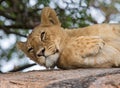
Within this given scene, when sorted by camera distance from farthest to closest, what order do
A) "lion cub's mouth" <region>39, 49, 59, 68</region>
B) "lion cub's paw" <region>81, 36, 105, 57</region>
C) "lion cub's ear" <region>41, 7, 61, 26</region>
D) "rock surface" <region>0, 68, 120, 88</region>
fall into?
"lion cub's ear" <region>41, 7, 61, 26</region>
"lion cub's mouth" <region>39, 49, 59, 68</region>
"lion cub's paw" <region>81, 36, 105, 57</region>
"rock surface" <region>0, 68, 120, 88</region>

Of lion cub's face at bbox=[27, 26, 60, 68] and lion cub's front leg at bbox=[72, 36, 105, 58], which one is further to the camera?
lion cub's face at bbox=[27, 26, 60, 68]

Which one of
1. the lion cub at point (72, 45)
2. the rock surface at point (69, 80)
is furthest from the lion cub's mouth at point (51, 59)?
the rock surface at point (69, 80)

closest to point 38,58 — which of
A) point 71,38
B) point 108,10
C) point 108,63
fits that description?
point 71,38

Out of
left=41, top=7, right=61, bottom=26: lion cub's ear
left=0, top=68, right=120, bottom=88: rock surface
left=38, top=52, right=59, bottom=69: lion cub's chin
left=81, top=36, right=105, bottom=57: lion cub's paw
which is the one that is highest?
left=41, top=7, right=61, bottom=26: lion cub's ear

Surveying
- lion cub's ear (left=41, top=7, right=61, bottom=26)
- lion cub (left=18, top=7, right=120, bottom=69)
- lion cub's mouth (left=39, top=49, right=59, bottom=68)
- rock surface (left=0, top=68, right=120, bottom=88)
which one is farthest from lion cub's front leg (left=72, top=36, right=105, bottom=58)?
lion cub's ear (left=41, top=7, right=61, bottom=26)

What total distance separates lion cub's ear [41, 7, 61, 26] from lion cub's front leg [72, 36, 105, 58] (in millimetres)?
406

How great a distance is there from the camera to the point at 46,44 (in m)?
3.92

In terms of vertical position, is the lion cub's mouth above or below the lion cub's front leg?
below

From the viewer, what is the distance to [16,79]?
3293mm

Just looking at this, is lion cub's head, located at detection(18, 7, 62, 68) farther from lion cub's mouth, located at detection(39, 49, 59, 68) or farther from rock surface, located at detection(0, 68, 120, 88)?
rock surface, located at detection(0, 68, 120, 88)

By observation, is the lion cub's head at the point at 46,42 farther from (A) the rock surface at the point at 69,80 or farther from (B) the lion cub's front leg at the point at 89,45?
(A) the rock surface at the point at 69,80

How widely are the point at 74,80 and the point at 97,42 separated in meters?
0.68

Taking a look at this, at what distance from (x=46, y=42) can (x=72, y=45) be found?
0.23 meters

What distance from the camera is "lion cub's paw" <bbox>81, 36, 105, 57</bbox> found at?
372 cm
